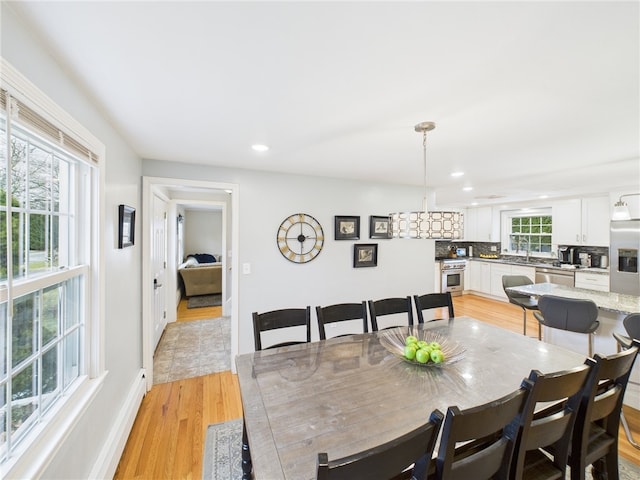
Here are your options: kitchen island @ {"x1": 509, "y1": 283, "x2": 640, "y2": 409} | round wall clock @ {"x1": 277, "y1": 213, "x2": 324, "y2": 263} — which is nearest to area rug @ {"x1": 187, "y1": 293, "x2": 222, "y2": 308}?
round wall clock @ {"x1": 277, "y1": 213, "x2": 324, "y2": 263}

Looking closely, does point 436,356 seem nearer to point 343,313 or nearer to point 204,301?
point 343,313

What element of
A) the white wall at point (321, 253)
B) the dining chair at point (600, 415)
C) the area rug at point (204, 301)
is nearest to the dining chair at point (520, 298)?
the white wall at point (321, 253)

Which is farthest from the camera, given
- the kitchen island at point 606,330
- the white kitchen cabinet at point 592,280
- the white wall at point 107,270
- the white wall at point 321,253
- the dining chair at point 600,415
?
the white kitchen cabinet at point 592,280

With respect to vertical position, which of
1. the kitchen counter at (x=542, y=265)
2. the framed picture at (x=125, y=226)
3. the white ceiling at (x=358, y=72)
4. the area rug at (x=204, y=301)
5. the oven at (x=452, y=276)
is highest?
the white ceiling at (x=358, y=72)

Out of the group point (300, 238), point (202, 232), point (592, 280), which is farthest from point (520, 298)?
point (202, 232)

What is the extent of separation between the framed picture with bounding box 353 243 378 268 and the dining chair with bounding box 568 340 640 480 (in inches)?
97.2

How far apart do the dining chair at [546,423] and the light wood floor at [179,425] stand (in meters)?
1.26

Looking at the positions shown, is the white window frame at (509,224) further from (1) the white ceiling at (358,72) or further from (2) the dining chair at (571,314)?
(1) the white ceiling at (358,72)

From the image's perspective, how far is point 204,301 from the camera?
6.09 metres

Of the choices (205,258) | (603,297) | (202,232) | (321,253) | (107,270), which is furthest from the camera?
(202,232)

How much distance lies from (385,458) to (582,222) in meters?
6.29

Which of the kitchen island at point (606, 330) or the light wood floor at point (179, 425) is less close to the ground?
the kitchen island at point (606, 330)

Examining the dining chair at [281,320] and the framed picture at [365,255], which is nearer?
the dining chair at [281,320]

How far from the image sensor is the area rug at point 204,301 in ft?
19.0
